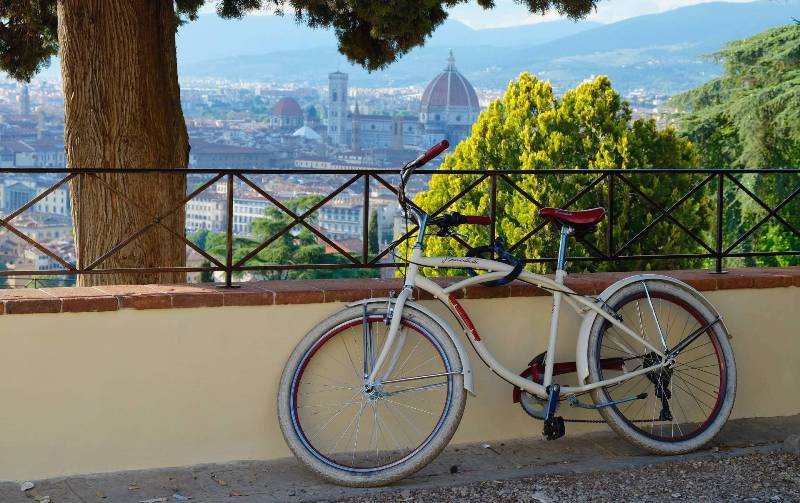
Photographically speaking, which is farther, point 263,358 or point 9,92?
point 9,92

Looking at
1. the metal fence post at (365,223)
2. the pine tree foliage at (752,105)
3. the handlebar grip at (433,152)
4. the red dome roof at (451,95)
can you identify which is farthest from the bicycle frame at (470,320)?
the red dome roof at (451,95)

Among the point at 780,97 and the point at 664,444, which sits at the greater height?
the point at 780,97

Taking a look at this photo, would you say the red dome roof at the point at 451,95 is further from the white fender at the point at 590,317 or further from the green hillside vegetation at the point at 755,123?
the white fender at the point at 590,317

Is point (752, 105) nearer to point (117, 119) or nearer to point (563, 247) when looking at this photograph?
point (117, 119)

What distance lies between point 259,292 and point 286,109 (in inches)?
2087

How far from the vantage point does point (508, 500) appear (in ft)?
13.6

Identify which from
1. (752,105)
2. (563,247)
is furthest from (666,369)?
(752,105)

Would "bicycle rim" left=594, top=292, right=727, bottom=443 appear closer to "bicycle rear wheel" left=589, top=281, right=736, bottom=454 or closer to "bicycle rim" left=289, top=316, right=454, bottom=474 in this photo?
"bicycle rear wheel" left=589, top=281, right=736, bottom=454

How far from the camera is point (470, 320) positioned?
4559mm

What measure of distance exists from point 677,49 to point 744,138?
59971 mm

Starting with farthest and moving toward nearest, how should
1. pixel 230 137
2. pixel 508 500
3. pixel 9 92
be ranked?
pixel 9 92 → pixel 230 137 → pixel 508 500

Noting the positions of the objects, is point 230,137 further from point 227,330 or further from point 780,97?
point 227,330

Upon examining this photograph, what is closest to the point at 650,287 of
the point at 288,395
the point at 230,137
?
the point at 288,395

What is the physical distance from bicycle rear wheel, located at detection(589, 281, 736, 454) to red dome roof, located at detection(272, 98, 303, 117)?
51.8 meters
